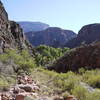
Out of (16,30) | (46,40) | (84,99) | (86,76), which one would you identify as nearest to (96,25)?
(46,40)

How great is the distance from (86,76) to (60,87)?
501 cm

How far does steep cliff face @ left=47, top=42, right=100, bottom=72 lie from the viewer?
30580 mm

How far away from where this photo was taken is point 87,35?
125 meters

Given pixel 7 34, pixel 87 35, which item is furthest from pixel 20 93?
pixel 87 35

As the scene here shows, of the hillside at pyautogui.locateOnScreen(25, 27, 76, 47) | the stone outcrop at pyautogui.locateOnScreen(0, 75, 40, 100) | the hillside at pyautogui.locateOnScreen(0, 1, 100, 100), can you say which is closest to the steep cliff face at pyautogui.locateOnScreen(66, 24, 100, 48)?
the hillside at pyautogui.locateOnScreen(25, 27, 76, 47)

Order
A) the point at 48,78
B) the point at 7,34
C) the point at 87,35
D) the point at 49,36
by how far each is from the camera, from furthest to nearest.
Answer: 1. the point at 49,36
2. the point at 87,35
3. the point at 7,34
4. the point at 48,78

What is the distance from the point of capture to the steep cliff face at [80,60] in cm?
3058

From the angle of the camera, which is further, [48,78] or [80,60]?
[80,60]

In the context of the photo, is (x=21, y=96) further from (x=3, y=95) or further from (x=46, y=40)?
(x=46, y=40)

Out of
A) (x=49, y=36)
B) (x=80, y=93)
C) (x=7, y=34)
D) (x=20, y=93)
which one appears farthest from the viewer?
(x=49, y=36)

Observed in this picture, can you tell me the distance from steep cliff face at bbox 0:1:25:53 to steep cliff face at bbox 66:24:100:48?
64.9 metres

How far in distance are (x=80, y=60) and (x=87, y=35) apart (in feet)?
308

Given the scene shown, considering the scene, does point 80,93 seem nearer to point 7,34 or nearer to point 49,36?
point 7,34

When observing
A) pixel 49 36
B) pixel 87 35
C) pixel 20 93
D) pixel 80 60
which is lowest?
pixel 49 36
